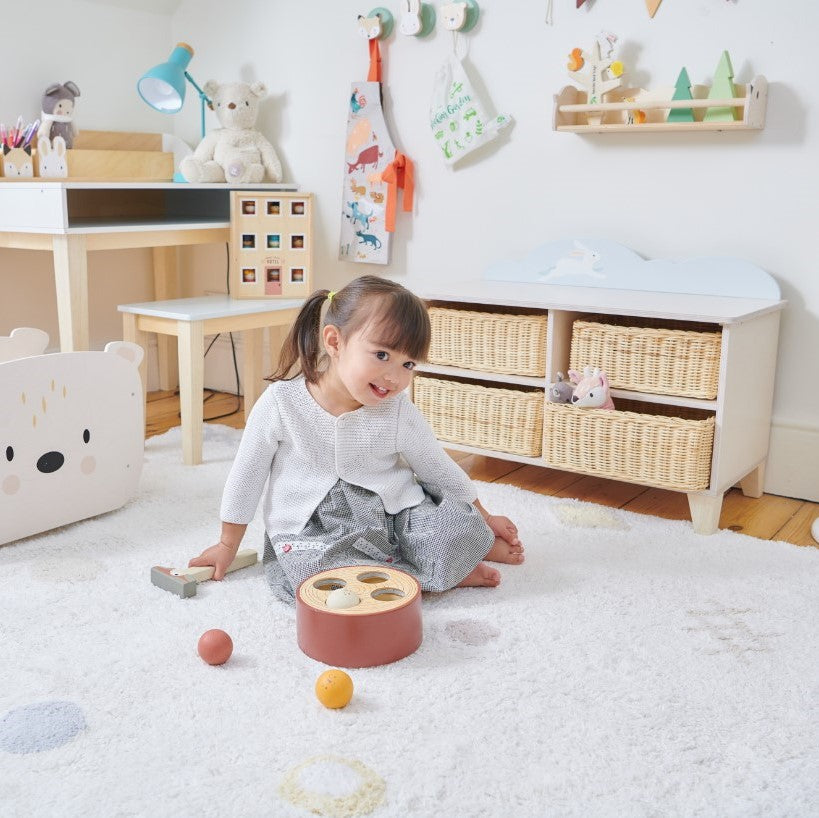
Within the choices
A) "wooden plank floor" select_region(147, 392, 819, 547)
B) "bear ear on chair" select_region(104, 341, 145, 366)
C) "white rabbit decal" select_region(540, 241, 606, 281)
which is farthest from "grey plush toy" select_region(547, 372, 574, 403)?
"bear ear on chair" select_region(104, 341, 145, 366)

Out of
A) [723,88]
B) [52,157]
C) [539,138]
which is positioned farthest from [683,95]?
[52,157]

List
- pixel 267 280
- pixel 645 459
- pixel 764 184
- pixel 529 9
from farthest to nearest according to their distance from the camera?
pixel 267 280 → pixel 529 9 → pixel 764 184 → pixel 645 459

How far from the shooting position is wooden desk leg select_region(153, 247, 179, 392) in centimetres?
298

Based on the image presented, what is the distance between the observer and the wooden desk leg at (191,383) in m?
2.25

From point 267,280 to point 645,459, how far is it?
1.16 metres

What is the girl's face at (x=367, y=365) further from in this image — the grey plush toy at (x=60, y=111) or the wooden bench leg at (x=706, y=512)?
the grey plush toy at (x=60, y=111)

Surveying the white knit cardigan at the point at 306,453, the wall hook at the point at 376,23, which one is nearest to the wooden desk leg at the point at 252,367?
the wall hook at the point at 376,23

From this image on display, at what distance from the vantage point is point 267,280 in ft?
8.52

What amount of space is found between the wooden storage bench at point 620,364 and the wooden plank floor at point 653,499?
84 millimetres

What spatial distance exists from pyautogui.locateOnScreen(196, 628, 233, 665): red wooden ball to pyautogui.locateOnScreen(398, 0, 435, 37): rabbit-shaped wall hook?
68.2 inches

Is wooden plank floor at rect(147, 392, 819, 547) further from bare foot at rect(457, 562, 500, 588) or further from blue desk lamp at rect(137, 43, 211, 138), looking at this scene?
blue desk lamp at rect(137, 43, 211, 138)

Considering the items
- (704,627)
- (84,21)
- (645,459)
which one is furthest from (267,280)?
(704,627)

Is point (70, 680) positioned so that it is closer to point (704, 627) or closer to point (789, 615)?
point (704, 627)

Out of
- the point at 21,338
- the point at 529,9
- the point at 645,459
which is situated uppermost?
the point at 529,9
